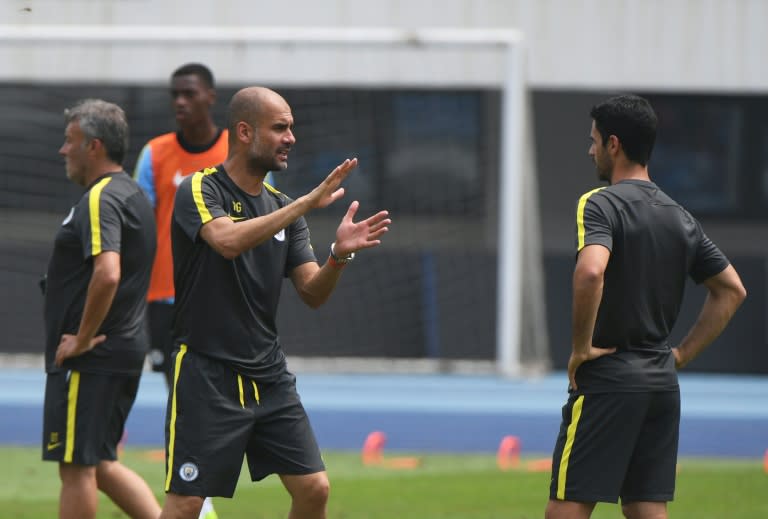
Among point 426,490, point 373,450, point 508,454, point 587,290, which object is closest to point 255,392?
point 587,290

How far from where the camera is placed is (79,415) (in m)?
6.16

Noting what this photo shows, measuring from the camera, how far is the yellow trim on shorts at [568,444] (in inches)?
207

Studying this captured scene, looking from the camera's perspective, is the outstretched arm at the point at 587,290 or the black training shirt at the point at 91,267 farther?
the black training shirt at the point at 91,267

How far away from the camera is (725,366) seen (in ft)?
43.9

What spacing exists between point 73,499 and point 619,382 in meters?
2.51

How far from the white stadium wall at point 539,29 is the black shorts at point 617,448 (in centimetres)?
793

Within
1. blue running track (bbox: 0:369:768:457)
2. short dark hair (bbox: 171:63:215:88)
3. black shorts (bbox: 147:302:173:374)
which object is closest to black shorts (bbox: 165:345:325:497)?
black shorts (bbox: 147:302:173:374)

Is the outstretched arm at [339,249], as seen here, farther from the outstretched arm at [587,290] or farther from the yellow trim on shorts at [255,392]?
the outstretched arm at [587,290]

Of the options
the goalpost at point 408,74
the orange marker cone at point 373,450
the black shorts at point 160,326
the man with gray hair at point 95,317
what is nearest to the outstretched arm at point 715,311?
the man with gray hair at point 95,317

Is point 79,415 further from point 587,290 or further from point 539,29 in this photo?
point 539,29

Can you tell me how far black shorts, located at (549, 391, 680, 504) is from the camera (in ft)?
17.1

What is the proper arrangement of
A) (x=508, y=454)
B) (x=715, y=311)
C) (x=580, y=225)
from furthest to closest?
(x=508, y=454) → (x=715, y=311) → (x=580, y=225)

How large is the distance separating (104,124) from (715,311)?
2833 mm

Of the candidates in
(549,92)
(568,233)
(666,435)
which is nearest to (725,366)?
(568,233)
